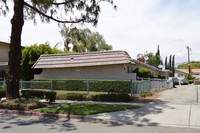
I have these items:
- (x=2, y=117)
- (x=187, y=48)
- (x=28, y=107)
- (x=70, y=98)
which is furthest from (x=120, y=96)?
(x=187, y=48)

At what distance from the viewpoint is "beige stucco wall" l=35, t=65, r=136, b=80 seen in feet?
82.0

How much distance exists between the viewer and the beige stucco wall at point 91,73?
82.0 ft

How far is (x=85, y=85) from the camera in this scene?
73.4ft

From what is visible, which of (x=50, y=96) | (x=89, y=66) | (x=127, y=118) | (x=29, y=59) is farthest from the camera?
(x=29, y=59)

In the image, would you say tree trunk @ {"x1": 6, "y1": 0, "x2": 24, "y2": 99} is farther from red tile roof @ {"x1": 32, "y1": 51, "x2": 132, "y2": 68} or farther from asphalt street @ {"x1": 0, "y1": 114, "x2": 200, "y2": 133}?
red tile roof @ {"x1": 32, "y1": 51, "x2": 132, "y2": 68}

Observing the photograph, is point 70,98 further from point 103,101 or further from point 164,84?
point 164,84

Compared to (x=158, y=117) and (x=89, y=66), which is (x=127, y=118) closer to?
(x=158, y=117)

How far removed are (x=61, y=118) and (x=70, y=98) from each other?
619 cm

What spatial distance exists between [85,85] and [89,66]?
12.6 ft

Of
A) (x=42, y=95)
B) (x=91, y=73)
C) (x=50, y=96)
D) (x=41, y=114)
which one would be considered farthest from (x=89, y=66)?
(x=41, y=114)

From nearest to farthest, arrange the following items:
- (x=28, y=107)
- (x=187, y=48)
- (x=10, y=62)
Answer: (x=28, y=107)
(x=10, y=62)
(x=187, y=48)

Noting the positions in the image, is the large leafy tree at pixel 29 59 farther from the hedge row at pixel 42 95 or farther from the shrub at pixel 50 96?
the shrub at pixel 50 96

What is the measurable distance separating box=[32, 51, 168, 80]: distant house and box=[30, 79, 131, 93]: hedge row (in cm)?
285

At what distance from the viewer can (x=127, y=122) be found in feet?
36.4
